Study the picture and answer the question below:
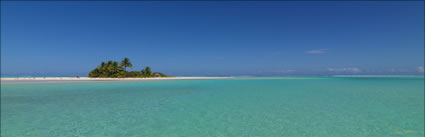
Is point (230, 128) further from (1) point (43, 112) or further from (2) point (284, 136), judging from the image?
(1) point (43, 112)

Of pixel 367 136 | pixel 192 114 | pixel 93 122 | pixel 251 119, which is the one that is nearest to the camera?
pixel 367 136

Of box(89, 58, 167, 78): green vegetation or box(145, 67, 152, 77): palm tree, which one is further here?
box(145, 67, 152, 77): palm tree

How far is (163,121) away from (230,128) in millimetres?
2601

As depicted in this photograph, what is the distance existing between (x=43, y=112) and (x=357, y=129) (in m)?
12.7

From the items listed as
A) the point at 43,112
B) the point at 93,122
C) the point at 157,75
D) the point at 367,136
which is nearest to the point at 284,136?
the point at 367,136

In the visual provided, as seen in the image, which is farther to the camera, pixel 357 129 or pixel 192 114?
pixel 192 114

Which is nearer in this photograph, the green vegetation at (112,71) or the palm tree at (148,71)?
the green vegetation at (112,71)

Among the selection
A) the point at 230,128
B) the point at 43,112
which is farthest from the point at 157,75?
the point at 230,128

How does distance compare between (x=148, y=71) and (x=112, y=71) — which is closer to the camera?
(x=112, y=71)

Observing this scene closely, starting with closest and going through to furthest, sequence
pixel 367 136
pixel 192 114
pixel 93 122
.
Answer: pixel 367 136, pixel 93 122, pixel 192 114

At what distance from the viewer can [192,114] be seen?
7613 mm

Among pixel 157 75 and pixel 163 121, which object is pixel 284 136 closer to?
pixel 163 121

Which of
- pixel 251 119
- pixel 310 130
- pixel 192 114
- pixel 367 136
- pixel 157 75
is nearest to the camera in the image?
pixel 367 136

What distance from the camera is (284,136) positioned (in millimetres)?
5215
